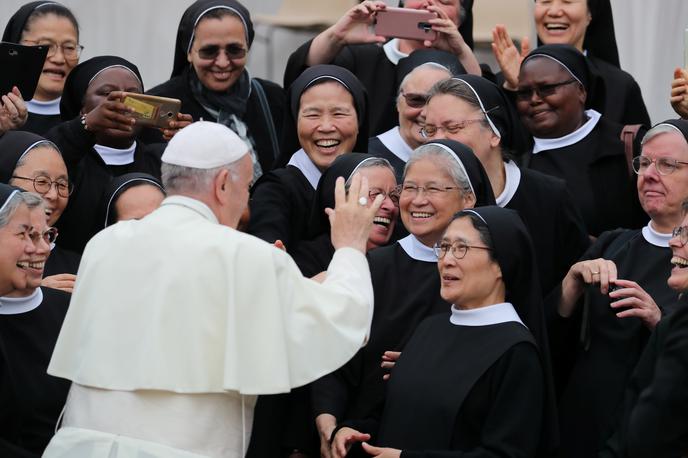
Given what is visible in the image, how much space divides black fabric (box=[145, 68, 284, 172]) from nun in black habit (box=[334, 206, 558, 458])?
228 centimetres

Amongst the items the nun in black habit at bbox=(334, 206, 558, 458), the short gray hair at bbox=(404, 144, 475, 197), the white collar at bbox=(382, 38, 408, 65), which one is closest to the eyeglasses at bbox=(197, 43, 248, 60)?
the white collar at bbox=(382, 38, 408, 65)

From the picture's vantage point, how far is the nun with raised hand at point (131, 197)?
21.1ft

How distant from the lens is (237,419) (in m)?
4.93

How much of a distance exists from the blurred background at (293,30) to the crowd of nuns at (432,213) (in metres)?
1.23

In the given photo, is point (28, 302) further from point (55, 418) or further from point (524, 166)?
point (524, 166)

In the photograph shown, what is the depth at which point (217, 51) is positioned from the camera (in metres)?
7.54

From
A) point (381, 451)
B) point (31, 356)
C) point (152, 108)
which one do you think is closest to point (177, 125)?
point (152, 108)

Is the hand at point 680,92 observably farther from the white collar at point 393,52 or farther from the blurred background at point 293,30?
the blurred background at point 293,30

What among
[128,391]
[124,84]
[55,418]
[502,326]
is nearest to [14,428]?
[55,418]

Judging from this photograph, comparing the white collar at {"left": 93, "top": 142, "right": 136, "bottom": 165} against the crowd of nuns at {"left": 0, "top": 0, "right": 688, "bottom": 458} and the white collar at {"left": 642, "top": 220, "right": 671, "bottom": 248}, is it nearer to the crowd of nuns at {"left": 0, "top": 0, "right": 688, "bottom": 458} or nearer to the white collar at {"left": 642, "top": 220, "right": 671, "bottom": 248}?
the crowd of nuns at {"left": 0, "top": 0, "right": 688, "bottom": 458}

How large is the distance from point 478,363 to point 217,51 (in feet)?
9.44

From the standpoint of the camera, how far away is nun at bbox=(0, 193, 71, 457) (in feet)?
17.9

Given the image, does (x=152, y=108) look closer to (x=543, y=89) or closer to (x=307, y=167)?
(x=307, y=167)

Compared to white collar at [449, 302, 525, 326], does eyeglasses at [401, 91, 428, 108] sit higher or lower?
higher
